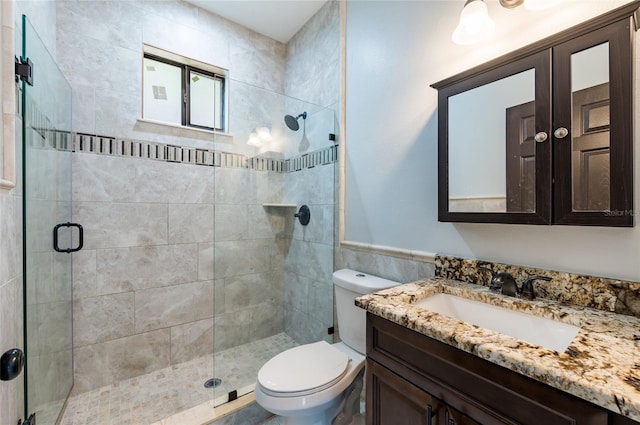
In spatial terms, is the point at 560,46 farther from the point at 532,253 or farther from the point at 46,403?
the point at 46,403

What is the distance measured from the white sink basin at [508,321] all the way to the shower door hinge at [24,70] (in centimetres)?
169

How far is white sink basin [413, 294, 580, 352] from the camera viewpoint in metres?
0.86

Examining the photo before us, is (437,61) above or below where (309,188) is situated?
above

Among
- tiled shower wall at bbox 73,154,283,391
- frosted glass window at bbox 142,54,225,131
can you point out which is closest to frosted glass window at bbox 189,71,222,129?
frosted glass window at bbox 142,54,225,131

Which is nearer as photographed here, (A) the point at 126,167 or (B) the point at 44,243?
(B) the point at 44,243

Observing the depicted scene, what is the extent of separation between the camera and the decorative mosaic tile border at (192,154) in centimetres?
185

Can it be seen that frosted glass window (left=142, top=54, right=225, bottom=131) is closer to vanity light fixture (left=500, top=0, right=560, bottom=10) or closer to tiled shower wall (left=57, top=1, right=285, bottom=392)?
tiled shower wall (left=57, top=1, right=285, bottom=392)

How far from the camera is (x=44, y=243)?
4.36ft

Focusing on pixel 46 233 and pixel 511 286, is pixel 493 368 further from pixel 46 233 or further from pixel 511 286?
pixel 46 233

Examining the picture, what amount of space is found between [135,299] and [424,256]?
6.58 ft

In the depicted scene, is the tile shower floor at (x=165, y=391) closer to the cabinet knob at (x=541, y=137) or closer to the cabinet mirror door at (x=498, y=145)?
the cabinet mirror door at (x=498, y=145)

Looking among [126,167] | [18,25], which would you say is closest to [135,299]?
[126,167]

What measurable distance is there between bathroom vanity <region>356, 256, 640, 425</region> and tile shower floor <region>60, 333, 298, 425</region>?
124cm

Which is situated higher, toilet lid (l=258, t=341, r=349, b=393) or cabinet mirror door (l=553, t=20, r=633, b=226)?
cabinet mirror door (l=553, t=20, r=633, b=226)
